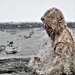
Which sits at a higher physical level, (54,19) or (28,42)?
(54,19)

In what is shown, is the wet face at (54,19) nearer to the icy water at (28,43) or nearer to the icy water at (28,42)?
the icy water at (28,43)

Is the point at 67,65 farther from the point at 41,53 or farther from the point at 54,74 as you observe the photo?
the point at 41,53

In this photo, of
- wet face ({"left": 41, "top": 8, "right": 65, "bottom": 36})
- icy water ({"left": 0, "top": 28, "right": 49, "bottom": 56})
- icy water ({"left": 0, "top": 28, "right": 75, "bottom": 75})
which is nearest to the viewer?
wet face ({"left": 41, "top": 8, "right": 65, "bottom": 36})

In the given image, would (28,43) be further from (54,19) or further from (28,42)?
(54,19)

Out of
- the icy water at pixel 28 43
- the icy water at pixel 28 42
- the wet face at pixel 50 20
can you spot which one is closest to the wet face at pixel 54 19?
the wet face at pixel 50 20

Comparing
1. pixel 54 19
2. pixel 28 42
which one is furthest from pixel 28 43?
pixel 54 19

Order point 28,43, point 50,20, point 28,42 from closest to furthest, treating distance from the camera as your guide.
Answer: point 50,20 → point 28,43 → point 28,42

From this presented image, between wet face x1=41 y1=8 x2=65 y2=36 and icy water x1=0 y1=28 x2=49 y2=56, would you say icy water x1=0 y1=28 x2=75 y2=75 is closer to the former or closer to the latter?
icy water x1=0 y1=28 x2=49 y2=56

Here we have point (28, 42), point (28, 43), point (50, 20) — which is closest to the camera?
point (50, 20)

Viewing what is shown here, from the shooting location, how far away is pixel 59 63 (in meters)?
7.76

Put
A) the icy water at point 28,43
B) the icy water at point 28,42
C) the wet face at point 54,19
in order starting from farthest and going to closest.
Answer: the icy water at point 28,42, the icy water at point 28,43, the wet face at point 54,19

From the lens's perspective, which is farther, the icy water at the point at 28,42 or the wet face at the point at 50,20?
the icy water at the point at 28,42

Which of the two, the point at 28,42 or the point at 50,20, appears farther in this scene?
the point at 28,42

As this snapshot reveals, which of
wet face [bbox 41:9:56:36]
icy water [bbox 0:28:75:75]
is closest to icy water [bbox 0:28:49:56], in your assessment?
icy water [bbox 0:28:75:75]
